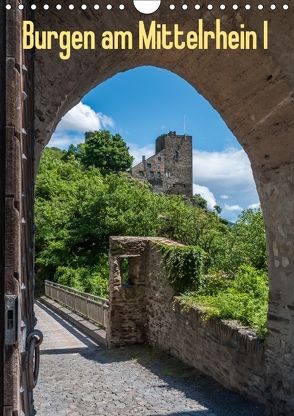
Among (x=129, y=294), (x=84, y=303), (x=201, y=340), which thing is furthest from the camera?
(x=84, y=303)

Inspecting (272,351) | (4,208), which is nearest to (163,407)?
(272,351)

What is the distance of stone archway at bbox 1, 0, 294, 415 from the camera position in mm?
3402

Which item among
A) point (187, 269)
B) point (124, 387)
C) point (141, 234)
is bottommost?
point (124, 387)

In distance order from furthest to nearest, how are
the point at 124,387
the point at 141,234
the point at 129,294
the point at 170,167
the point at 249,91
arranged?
the point at 170,167, the point at 141,234, the point at 129,294, the point at 124,387, the point at 249,91

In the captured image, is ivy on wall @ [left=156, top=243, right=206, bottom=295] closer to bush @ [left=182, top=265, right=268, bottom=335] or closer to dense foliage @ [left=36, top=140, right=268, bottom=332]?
dense foliage @ [left=36, top=140, right=268, bottom=332]

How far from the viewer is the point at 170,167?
194 ft

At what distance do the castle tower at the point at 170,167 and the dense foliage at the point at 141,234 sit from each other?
92.3ft

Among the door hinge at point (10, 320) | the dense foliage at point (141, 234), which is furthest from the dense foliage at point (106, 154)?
the door hinge at point (10, 320)

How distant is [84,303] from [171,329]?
5.62 m

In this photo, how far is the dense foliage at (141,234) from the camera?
10.6 meters

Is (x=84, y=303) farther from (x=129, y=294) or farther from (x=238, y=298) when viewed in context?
(x=238, y=298)

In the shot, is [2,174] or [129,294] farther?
[129,294]

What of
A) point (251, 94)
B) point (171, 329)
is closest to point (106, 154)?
point (171, 329)

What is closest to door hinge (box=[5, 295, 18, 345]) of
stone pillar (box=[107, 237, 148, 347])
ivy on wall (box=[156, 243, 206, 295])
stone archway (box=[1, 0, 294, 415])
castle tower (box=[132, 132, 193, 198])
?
stone archway (box=[1, 0, 294, 415])
